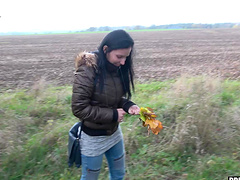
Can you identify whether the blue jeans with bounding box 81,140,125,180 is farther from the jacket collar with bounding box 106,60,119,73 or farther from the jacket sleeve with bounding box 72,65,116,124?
the jacket collar with bounding box 106,60,119,73

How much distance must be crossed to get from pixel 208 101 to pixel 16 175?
3.28 metres

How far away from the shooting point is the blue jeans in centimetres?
185

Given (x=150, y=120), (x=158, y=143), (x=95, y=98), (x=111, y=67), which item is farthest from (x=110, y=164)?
(x=158, y=143)

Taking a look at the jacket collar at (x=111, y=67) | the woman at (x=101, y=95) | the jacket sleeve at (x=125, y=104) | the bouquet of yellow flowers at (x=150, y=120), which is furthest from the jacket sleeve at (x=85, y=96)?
the bouquet of yellow flowers at (x=150, y=120)

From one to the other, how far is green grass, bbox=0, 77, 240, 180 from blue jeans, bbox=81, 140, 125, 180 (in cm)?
91

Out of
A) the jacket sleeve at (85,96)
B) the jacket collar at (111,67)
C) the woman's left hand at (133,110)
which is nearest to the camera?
the jacket sleeve at (85,96)

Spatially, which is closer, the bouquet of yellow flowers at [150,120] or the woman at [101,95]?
the woman at [101,95]

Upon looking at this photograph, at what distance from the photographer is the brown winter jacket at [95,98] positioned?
1657 mm

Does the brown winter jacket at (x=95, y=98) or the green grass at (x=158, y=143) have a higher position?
the brown winter jacket at (x=95, y=98)

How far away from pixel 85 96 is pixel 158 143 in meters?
2.23

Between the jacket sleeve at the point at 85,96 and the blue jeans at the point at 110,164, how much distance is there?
40cm

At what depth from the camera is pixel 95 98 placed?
5.72 feet

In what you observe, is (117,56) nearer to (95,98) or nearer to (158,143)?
(95,98)

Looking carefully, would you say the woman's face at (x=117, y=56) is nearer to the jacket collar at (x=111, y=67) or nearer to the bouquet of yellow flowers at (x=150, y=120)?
the jacket collar at (x=111, y=67)
